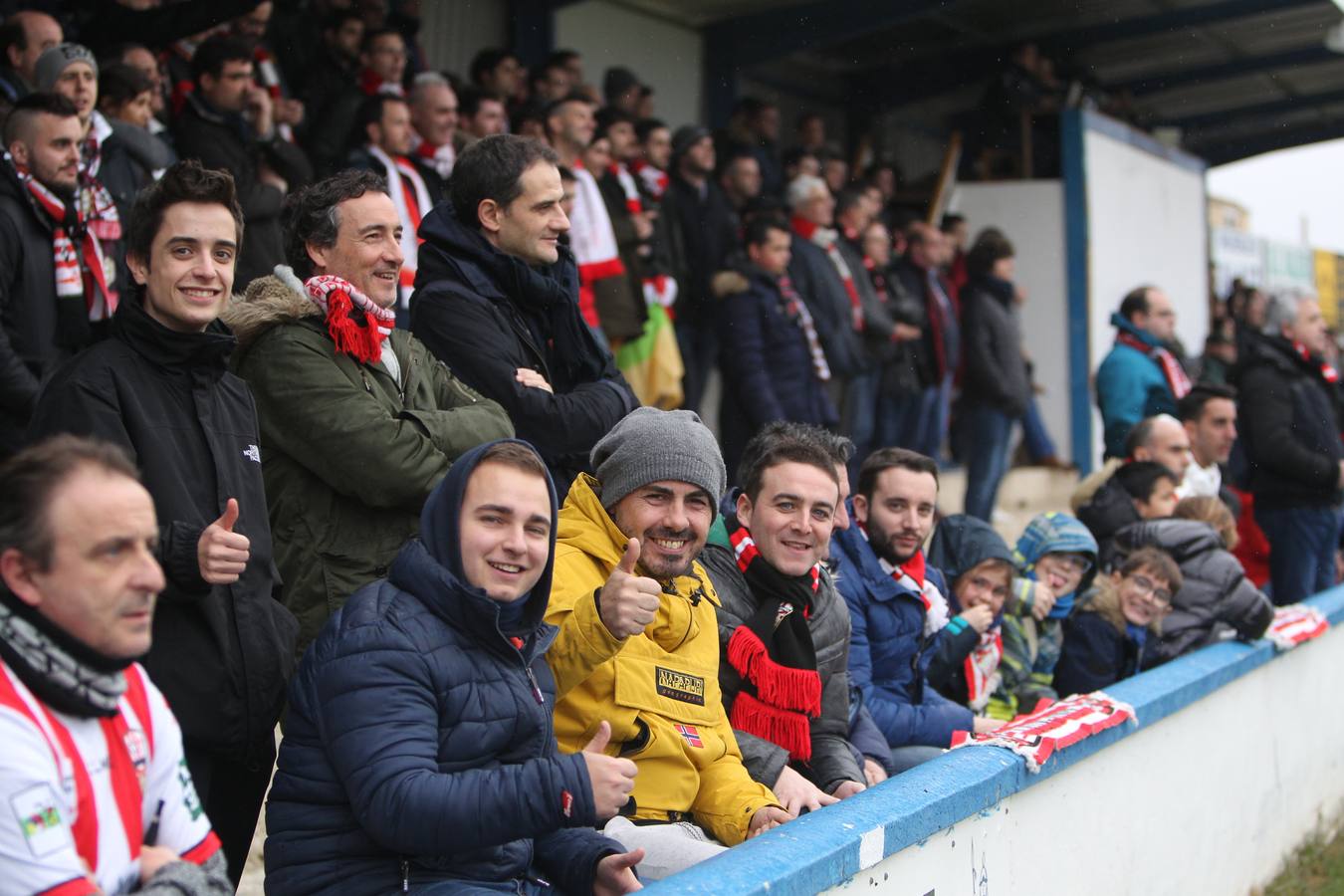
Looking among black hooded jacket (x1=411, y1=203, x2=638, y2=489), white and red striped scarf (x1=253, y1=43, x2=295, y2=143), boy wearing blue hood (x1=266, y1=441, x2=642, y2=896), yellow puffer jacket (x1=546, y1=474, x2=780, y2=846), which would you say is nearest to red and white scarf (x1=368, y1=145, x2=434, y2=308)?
white and red striped scarf (x1=253, y1=43, x2=295, y2=143)

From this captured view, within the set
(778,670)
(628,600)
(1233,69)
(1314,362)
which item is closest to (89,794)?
(628,600)

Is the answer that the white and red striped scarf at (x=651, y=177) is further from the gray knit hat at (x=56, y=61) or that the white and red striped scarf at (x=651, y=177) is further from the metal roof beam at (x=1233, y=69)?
the metal roof beam at (x=1233, y=69)

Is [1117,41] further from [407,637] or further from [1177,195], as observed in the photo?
[407,637]

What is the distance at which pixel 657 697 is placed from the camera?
3.17 m

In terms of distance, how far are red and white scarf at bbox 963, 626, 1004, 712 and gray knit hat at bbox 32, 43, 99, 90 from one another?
3496 millimetres

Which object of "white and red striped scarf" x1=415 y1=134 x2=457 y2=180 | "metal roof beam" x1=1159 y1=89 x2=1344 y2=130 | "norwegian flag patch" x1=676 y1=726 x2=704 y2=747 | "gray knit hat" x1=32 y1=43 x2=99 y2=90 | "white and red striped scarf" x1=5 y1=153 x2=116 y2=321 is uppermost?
"metal roof beam" x1=1159 y1=89 x2=1344 y2=130

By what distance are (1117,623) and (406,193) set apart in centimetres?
336

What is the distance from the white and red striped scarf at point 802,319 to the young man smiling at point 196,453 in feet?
16.4

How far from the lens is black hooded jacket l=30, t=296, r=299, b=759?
2.68 metres

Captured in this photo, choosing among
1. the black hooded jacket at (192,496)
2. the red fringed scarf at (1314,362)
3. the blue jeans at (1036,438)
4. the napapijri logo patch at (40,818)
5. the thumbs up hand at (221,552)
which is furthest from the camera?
the blue jeans at (1036,438)

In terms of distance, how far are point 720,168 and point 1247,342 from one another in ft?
11.3

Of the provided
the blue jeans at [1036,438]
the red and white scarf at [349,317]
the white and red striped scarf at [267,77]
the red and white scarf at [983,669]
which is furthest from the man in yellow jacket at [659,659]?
the blue jeans at [1036,438]

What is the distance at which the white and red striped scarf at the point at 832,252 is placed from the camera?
27.8 feet

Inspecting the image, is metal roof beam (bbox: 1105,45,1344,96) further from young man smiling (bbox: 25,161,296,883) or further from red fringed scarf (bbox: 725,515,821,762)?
young man smiling (bbox: 25,161,296,883)
